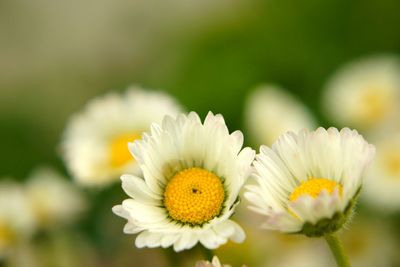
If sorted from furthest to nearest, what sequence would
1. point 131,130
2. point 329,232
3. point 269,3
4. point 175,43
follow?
point 175,43
point 269,3
point 131,130
point 329,232

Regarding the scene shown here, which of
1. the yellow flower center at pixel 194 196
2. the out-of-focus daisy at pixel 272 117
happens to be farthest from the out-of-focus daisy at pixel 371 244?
the yellow flower center at pixel 194 196

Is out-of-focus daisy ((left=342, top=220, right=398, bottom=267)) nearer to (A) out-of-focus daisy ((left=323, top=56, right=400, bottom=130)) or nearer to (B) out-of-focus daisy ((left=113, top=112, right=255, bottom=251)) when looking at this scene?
(A) out-of-focus daisy ((left=323, top=56, right=400, bottom=130))

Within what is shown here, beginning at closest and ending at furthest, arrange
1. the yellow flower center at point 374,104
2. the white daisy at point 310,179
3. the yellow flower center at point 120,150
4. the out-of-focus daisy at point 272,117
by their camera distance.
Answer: the white daisy at point 310,179 < the yellow flower center at point 120,150 < the out-of-focus daisy at point 272,117 < the yellow flower center at point 374,104

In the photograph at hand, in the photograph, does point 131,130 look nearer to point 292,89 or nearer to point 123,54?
point 292,89

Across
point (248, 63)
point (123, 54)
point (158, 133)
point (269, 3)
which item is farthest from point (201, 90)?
point (158, 133)

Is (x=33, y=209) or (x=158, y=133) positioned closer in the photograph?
(x=158, y=133)

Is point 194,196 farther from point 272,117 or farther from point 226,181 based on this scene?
point 272,117

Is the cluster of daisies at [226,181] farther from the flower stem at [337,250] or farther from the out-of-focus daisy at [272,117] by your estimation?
the out-of-focus daisy at [272,117]
